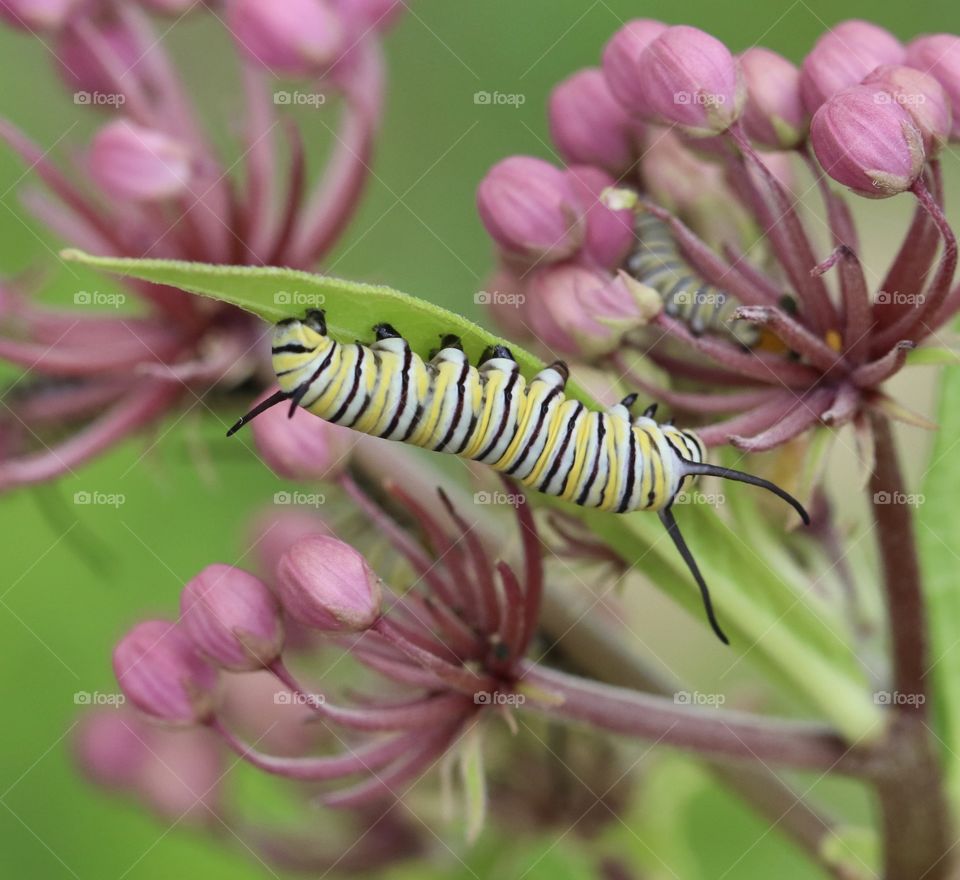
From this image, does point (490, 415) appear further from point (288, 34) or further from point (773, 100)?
point (288, 34)

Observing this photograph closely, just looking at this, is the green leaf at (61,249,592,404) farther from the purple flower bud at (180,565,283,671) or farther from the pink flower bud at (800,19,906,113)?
the pink flower bud at (800,19,906,113)

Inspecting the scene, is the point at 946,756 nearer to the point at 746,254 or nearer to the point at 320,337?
the point at 746,254

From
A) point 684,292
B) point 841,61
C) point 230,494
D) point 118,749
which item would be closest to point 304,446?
point 684,292

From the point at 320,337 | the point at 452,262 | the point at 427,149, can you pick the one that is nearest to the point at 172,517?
the point at 452,262

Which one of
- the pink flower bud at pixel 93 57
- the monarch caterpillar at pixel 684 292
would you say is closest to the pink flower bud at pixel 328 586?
the monarch caterpillar at pixel 684 292

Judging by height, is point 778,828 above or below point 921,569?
below

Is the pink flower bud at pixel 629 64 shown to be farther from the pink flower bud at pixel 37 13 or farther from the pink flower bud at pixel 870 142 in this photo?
the pink flower bud at pixel 37 13

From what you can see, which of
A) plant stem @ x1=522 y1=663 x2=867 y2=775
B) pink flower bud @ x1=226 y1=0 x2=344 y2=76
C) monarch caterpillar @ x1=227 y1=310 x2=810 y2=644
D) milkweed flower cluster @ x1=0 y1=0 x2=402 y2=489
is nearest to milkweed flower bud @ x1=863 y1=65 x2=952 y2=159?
monarch caterpillar @ x1=227 y1=310 x2=810 y2=644

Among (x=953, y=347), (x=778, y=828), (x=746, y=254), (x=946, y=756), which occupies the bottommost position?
(x=778, y=828)
